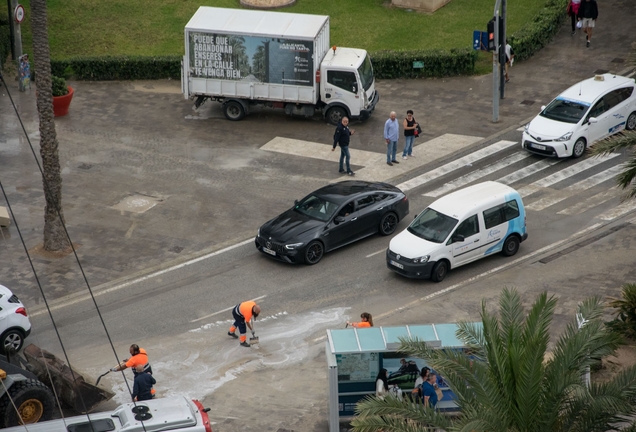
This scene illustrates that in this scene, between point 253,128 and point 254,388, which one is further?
point 253,128

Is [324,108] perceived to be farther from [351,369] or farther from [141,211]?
[351,369]

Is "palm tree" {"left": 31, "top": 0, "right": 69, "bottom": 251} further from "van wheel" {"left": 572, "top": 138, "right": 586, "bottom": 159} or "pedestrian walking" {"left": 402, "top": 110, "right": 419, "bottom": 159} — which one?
"van wheel" {"left": 572, "top": 138, "right": 586, "bottom": 159}

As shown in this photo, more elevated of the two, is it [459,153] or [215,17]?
[215,17]

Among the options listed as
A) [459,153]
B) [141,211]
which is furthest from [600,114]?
[141,211]

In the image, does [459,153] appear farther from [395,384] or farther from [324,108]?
[395,384]

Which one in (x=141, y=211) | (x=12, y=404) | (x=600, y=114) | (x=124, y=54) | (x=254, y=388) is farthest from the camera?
(x=124, y=54)

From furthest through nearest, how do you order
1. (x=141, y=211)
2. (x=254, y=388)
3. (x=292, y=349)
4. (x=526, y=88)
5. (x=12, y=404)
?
1. (x=526, y=88)
2. (x=141, y=211)
3. (x=292, y=349)
4. (x=254, y=388)
5. (x=12, y=404)

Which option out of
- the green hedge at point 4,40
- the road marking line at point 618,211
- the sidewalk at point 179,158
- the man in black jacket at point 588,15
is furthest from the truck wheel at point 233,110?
the man in black jacket at point 588,15

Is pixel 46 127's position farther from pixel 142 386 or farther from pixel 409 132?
pixel 409 132

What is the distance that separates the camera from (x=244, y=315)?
65.4 ft

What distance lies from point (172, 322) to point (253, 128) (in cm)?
1115

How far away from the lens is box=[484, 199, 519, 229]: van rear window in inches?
908

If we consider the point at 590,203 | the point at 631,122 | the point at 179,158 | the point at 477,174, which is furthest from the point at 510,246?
the point at 179,158

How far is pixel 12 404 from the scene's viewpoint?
661 inches
